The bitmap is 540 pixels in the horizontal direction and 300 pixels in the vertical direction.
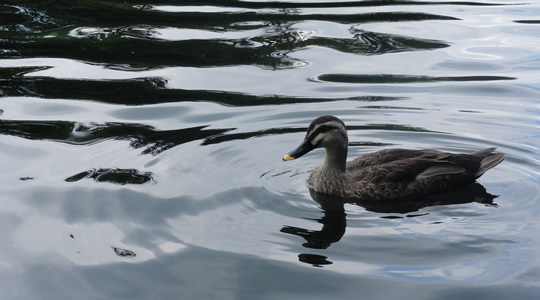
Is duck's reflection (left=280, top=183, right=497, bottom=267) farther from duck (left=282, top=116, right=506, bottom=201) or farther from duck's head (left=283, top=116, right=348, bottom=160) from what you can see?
duck's head (left=283, top=116, right=348, bottom=160)

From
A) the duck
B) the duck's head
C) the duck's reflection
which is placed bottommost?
the duck's reflection

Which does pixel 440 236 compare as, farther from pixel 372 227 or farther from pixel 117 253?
pixel 117 253

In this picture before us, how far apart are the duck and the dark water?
0.22 m

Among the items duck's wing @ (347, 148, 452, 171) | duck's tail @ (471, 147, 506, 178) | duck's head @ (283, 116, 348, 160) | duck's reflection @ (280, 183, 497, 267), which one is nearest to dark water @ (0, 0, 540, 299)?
duck's reflection @ (280, 183, 497, 267)

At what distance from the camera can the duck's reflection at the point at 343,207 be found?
7379 millimetres

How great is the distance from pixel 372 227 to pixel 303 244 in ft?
2.70

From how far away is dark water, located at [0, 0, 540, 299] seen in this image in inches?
261

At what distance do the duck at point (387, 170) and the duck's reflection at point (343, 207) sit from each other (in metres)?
0.10

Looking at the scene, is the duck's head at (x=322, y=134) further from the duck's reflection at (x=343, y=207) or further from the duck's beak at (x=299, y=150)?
the duck's reflection at (x=343, y=207)

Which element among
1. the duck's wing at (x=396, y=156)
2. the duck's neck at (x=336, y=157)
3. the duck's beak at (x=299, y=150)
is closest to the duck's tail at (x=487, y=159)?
the duck's wing at (x=396, y=156)

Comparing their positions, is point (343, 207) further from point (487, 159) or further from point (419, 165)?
point (487, 159)

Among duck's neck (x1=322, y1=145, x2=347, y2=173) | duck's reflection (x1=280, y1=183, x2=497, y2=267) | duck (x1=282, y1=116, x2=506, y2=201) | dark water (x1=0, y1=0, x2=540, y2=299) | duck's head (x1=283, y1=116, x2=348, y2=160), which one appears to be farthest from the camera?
→ duck's neck (x1=322, y1=145, x2=347, y2=173)

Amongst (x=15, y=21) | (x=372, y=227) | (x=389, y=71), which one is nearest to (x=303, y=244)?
(x=372, y=227)

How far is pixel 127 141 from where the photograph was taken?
9.80 metres
